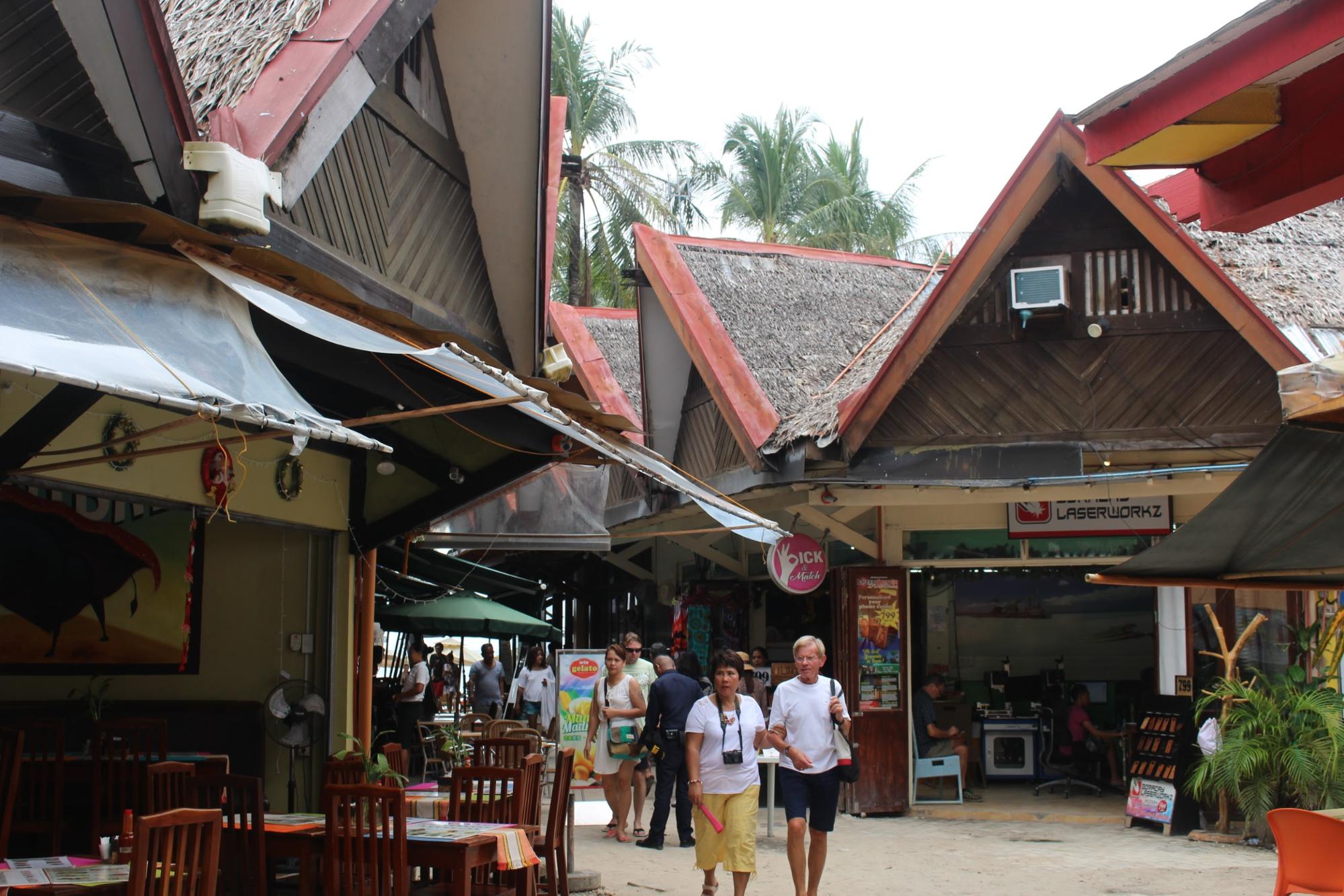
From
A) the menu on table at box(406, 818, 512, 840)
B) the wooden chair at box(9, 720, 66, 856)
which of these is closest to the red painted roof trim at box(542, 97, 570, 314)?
the menu on table at box(406, 818, 512, 840)

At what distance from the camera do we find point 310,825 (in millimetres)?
7090

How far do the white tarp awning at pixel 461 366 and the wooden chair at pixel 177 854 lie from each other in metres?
2.01

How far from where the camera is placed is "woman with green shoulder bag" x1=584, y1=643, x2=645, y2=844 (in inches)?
489

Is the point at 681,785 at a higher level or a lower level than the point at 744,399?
lower

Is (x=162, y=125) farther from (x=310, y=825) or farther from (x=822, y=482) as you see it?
(x=822, y=482)

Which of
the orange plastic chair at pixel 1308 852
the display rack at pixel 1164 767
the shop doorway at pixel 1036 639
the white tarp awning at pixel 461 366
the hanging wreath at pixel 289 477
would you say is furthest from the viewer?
the shop doorway at pixel 1036 639

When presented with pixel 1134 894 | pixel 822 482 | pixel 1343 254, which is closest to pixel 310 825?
pixel 1134 894

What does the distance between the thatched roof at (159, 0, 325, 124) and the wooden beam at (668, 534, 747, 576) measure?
11.1 metres

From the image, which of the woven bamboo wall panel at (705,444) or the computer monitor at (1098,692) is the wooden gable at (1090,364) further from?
the computer monitor at (1098,692)

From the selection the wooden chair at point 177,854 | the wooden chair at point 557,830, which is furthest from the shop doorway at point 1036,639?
the wooden chair at point 177,854

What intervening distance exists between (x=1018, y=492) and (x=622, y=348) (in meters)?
8.43

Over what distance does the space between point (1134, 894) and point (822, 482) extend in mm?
4919

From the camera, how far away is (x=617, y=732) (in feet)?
40.7

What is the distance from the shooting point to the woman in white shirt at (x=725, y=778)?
29.3 ft
